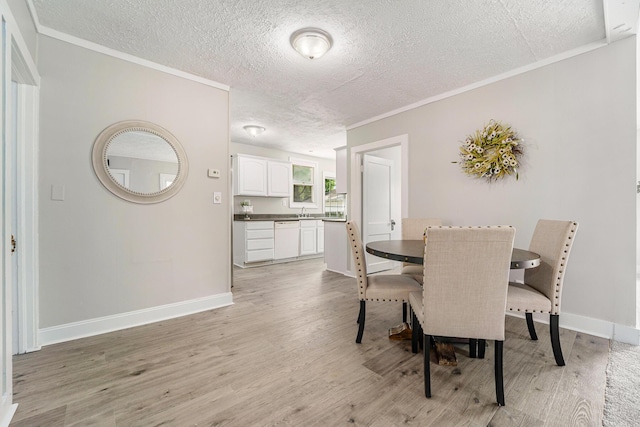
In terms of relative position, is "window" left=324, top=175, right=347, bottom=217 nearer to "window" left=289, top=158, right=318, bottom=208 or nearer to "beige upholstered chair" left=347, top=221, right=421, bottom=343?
"window" left=289, top=158, right=318, bottom=208

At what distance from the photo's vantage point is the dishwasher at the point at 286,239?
548 centimetres

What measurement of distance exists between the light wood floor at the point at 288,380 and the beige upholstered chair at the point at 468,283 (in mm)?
192

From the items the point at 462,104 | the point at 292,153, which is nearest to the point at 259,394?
the point at 462,104

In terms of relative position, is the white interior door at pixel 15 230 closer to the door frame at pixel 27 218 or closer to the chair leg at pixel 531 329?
the door frame at pixel 27 218

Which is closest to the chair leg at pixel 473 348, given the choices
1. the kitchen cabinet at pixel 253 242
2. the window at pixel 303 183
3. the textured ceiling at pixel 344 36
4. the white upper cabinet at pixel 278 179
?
the textured ceiling at pixel 344 36

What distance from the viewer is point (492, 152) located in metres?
2.84

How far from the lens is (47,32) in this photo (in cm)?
215

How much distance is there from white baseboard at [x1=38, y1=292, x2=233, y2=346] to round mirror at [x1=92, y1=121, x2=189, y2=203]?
3.46 feet

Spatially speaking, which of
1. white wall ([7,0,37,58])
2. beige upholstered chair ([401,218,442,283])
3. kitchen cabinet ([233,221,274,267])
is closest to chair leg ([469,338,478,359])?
beige upholstered chair ([401,218,442,283])

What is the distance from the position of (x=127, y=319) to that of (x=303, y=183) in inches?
187

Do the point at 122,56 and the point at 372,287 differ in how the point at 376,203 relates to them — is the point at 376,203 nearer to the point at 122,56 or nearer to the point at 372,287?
the point at 372,287

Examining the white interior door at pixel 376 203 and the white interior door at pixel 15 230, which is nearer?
the white interior door at pixel 15 230

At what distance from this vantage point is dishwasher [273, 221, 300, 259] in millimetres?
5477

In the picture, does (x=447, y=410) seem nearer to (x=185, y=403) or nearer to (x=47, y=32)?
(x=185, y=403)
